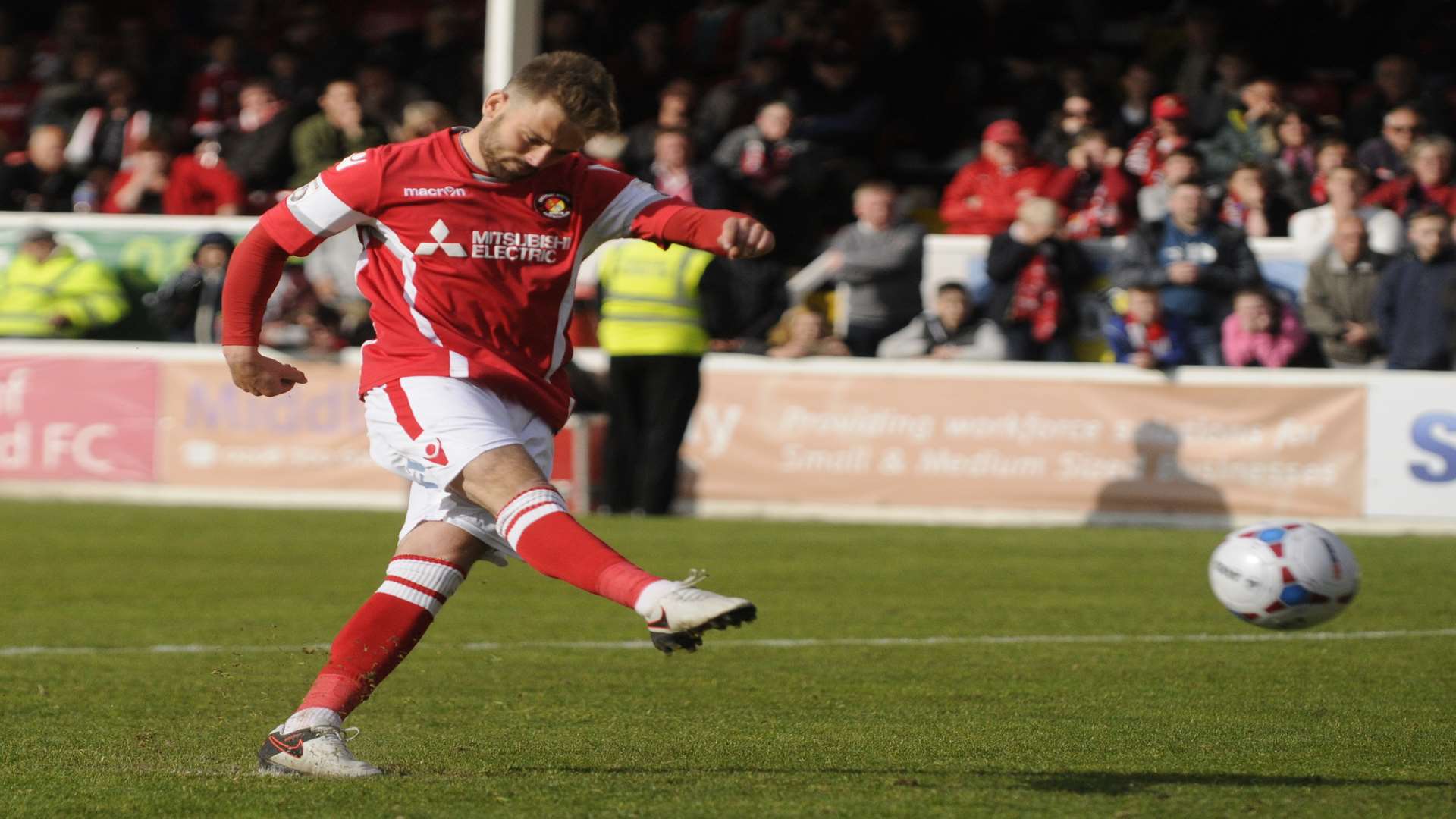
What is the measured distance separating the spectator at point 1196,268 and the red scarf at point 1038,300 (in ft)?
1.60

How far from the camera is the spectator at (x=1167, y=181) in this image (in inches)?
548

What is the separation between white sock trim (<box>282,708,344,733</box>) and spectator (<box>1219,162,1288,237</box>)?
10824mm

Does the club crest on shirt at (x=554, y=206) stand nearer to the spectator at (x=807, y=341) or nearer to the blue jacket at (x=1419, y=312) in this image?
the spectator at (x=807, y=341)

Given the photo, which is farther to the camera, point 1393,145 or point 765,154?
point 765,154

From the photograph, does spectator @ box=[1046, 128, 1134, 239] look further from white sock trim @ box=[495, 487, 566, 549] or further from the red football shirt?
white sock trim @ box=[495, 487, 566, 549]

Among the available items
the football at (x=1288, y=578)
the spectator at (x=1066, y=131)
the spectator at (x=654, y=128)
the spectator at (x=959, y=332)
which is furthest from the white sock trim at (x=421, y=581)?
the spectator at (x=1066, y=131)

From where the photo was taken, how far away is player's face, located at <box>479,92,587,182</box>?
15.6ft

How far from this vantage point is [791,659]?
7391 millimetres

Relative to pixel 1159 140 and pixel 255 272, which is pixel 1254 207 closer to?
pixel 1159 140

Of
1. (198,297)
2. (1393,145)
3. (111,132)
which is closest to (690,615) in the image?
(198,297)

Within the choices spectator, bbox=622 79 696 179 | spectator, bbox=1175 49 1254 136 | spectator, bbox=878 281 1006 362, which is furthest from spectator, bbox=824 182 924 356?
spectator, bbox=1175 49 1254 136

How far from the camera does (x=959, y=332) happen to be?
1408 centimetres

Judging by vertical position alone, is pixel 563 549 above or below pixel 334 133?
below

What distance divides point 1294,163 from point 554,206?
11.1 metres
